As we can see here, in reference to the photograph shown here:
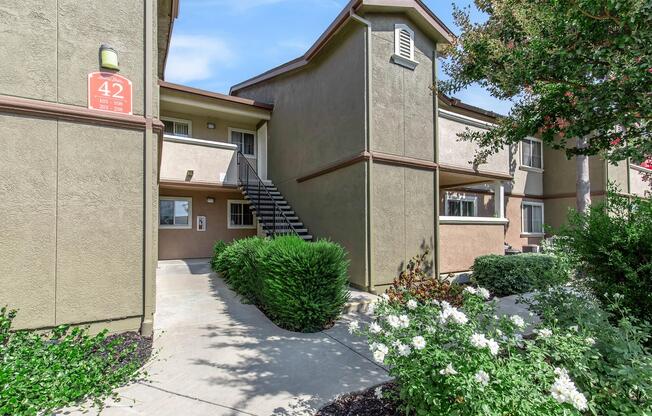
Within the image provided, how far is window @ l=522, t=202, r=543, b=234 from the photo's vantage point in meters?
15.5

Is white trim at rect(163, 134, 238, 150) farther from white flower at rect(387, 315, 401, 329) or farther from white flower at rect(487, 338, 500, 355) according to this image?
white flower at rect(487, 338, 500, 355)

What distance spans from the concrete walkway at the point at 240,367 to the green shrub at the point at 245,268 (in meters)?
0.56

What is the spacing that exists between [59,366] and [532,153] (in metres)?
18.5

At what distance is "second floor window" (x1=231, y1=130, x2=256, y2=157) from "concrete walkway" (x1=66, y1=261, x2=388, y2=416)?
8.47m

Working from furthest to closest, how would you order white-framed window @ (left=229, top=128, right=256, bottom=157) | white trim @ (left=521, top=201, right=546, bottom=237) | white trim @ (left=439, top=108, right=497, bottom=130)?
white trim @ (left=521, top=201, right=546, bottom=237) → white-framed window @ (left=229, top=128, right=256, bottom=157) → white trim @ (left=439, top=108, right=497, bottom=130)

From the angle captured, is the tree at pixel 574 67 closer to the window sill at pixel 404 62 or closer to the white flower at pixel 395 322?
the window sill at pixel 404 62

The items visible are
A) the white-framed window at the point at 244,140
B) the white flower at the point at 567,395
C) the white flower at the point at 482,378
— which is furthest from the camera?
the white-framed window at the point at 244,140

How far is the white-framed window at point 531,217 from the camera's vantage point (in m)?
15.5

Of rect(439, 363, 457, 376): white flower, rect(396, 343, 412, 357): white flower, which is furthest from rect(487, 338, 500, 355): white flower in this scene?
rect(396, 343, 412, 357): white flower

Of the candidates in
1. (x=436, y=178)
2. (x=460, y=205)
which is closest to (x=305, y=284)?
(x=436, y=178)

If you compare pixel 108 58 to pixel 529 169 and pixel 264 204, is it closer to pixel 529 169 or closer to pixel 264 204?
pixel 264 204

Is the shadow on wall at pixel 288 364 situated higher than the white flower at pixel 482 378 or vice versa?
the white flower at pixel 482 378

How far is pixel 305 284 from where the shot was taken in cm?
554

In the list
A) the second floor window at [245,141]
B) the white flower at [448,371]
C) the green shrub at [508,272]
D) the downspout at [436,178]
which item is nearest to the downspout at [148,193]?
the white flower at [448,371]
